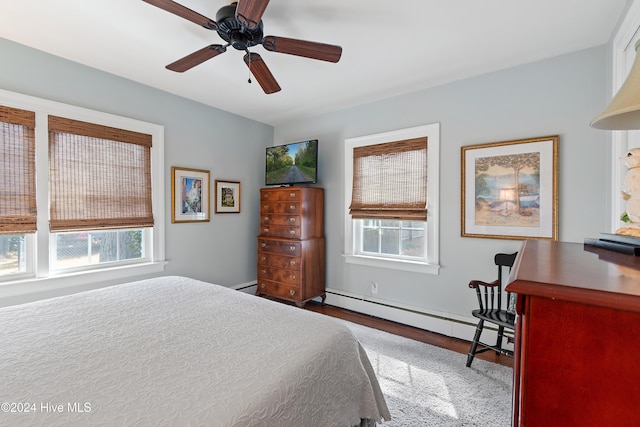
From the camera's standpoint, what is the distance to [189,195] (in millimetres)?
3400

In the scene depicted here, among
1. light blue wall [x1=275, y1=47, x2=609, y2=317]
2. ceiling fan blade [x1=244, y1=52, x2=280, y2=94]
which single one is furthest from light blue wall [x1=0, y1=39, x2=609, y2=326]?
ceiling fan blade [x1=244, y1=52, x2=280, y2=94]

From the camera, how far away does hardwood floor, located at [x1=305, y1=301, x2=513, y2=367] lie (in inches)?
99.7

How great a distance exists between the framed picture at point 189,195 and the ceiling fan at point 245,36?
4.96 ft

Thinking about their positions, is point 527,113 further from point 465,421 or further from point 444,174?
point 465,421

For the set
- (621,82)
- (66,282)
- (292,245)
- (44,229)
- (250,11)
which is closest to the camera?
(250,11)

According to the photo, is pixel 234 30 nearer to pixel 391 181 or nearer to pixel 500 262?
pixel 391 181

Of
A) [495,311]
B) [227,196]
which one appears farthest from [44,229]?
[495,311]

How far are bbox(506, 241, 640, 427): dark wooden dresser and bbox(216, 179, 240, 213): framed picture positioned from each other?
3.61m

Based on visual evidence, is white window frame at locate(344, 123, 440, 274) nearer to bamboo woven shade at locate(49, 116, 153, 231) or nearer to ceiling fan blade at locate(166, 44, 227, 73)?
ceiling fan blade at locate(166, 44, 227, 73)

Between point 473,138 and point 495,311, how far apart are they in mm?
1611

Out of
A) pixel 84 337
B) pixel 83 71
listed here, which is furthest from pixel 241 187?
pixel 84 337

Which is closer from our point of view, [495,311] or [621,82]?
[621,82]

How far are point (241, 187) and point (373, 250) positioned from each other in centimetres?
201

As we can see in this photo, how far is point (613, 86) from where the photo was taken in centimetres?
197
